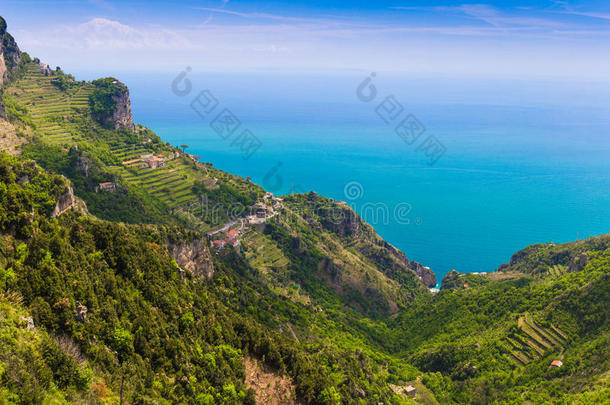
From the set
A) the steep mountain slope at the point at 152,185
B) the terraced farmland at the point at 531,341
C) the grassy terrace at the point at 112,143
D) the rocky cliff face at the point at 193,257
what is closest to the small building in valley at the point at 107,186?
the steep mountain slope at the point at 152,185

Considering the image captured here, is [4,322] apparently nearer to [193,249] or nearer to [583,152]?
[193,249]

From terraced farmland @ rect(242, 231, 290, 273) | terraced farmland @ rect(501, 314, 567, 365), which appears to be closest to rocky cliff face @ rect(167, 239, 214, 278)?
terraced farmland @ rect(242, 231, 290, 273)

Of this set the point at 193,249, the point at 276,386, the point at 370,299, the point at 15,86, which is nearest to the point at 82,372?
the point at 276,386

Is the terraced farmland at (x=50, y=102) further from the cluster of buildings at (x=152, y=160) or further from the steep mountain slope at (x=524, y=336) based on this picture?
the steep mountain slope at (x=524, y=336)

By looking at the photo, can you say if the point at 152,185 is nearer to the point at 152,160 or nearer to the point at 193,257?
the point at 152,160

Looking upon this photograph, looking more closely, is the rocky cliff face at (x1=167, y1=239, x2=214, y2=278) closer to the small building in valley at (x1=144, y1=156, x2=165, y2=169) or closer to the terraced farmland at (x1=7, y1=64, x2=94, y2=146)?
the small building in valley at (x1=144, y1=156, x2=165, y2=169)

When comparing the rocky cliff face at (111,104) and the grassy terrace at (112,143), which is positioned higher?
the rocky cliff face at (111,104)

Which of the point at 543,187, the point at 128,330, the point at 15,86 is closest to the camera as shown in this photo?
the point at 128,330
